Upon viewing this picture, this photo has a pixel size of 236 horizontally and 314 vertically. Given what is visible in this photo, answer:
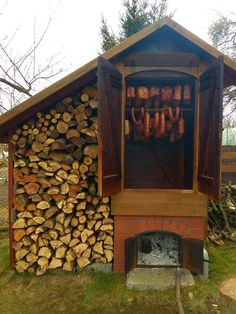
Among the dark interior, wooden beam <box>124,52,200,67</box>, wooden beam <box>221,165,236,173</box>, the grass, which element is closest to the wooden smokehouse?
wooden beam <box>124,52,200,67</box>

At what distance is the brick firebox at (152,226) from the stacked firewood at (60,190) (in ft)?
0.43

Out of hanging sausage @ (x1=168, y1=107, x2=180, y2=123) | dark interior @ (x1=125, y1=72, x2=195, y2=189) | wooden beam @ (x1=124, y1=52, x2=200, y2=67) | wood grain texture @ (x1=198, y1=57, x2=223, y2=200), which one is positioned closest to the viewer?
wood grain texture @ (x1=198, y1=57, x2=223, y2=200)

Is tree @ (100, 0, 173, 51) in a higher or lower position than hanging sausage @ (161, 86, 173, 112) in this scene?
higher

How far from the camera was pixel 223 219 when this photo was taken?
569cm

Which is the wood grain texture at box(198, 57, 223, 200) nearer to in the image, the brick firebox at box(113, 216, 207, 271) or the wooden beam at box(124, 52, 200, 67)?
the wooden beam at box(124, 52, 200, 67)

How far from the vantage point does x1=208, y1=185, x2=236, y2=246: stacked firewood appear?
5.21m

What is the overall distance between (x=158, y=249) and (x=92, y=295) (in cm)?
127

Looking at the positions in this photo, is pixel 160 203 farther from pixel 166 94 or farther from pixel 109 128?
pixel 166 94

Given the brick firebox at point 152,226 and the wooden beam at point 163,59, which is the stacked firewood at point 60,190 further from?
the wooden beam at point 163,59

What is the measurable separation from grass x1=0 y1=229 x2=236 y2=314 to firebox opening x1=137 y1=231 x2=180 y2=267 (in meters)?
0.45

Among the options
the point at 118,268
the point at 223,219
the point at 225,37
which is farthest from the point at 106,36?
the point at 118,268

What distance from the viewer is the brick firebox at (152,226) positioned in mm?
3750

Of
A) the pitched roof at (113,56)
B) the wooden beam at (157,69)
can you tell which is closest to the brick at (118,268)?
the pitched roof at (113,56)

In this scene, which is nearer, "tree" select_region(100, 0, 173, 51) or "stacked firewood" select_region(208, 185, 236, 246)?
"stacked firewood" select_region(208, 185, 236, 246)
